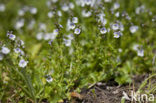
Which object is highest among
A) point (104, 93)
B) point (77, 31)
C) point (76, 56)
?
point (77, 31)

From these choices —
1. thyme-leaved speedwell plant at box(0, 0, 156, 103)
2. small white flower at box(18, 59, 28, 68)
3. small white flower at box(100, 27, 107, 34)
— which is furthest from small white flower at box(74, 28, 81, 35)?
small white flower at box(18, 59, 28, 68)

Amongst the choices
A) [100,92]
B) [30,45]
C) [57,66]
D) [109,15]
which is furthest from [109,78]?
[30,45]

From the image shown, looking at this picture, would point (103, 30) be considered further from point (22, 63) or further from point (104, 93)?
point (22, 63)

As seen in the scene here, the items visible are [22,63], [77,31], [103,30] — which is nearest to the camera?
[22,63]

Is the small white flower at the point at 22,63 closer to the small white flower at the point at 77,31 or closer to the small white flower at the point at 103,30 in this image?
the small white flower at the point at 77,31

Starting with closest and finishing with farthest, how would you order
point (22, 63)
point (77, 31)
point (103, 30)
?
point (22, 63), point (77, 31), point (103, 30)

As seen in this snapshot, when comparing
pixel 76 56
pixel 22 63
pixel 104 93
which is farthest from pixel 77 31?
pixel 104 93

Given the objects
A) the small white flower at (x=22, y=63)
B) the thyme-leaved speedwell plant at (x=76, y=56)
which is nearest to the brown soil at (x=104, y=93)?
the thyme-leaved speedwell plant at (x=76, y=56)

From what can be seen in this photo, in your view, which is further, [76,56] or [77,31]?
[76,56]

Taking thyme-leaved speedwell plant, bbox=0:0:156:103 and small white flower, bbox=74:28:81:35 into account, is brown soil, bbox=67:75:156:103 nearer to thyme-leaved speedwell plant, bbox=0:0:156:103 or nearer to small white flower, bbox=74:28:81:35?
thyme-leaved speedwell plant, bbox=0:0:156:103
